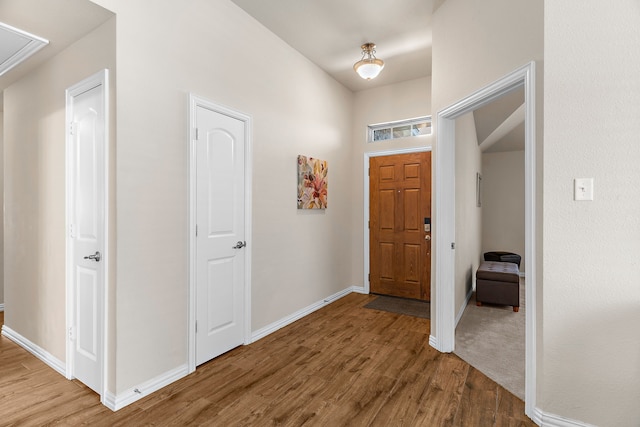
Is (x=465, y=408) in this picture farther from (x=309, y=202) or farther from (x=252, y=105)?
(x=252, y=105)

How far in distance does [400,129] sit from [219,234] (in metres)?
3.16

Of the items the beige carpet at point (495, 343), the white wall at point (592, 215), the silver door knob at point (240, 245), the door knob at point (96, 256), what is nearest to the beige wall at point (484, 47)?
the white wall at point (592, 215)

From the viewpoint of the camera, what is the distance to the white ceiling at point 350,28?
2914mm

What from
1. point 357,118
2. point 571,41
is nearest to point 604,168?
point 571,41

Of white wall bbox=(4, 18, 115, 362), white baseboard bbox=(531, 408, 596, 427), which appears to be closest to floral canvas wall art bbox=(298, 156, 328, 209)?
white wall bbox=(4, 18, 115, 362)

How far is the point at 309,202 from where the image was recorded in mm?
3930

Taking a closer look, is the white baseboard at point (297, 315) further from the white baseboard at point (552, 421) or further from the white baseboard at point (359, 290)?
the white baseboard at point (552, 421)

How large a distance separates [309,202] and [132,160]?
212 cm

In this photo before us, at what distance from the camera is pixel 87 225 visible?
232cm

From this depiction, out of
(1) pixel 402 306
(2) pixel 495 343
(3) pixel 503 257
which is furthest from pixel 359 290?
(3) pixel 503 257

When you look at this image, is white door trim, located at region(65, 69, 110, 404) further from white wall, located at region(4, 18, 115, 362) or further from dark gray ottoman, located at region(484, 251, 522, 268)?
dark gray ottoman, located at region(484, 251, 522, 268)

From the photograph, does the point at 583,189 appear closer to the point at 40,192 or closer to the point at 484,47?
the point at 484,47

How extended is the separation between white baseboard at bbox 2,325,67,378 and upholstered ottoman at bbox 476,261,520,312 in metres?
4.43

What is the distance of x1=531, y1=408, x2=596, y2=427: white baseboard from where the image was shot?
180 centimetres
